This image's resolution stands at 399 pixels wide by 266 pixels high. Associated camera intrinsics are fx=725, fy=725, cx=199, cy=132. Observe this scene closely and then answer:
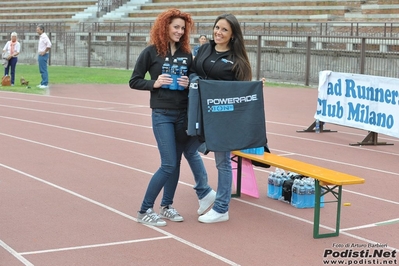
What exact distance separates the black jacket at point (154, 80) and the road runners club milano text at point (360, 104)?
6225 mm

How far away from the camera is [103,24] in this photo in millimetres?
40312

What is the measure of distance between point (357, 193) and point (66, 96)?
13.1 m

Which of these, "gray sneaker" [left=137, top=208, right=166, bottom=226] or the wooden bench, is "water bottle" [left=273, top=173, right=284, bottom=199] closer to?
the wooden bench

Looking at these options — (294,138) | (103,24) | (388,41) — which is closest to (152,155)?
(294,138)

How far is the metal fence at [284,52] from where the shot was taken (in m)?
23.5

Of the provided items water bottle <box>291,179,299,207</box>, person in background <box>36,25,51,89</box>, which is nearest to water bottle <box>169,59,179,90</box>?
water bottle <box>291,179,299,207</box>

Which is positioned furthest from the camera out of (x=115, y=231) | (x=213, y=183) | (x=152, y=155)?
(x=152, y=155)

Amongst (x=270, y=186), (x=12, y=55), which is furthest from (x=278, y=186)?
(x=12, y=55)

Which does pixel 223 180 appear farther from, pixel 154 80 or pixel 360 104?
pixel 360 104

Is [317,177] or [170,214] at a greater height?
[317,177]

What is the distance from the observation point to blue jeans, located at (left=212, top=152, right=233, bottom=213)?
22.6 feet

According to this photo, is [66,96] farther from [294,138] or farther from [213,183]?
[213,183]

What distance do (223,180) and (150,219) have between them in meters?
0.78

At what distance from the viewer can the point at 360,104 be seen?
1277cm
